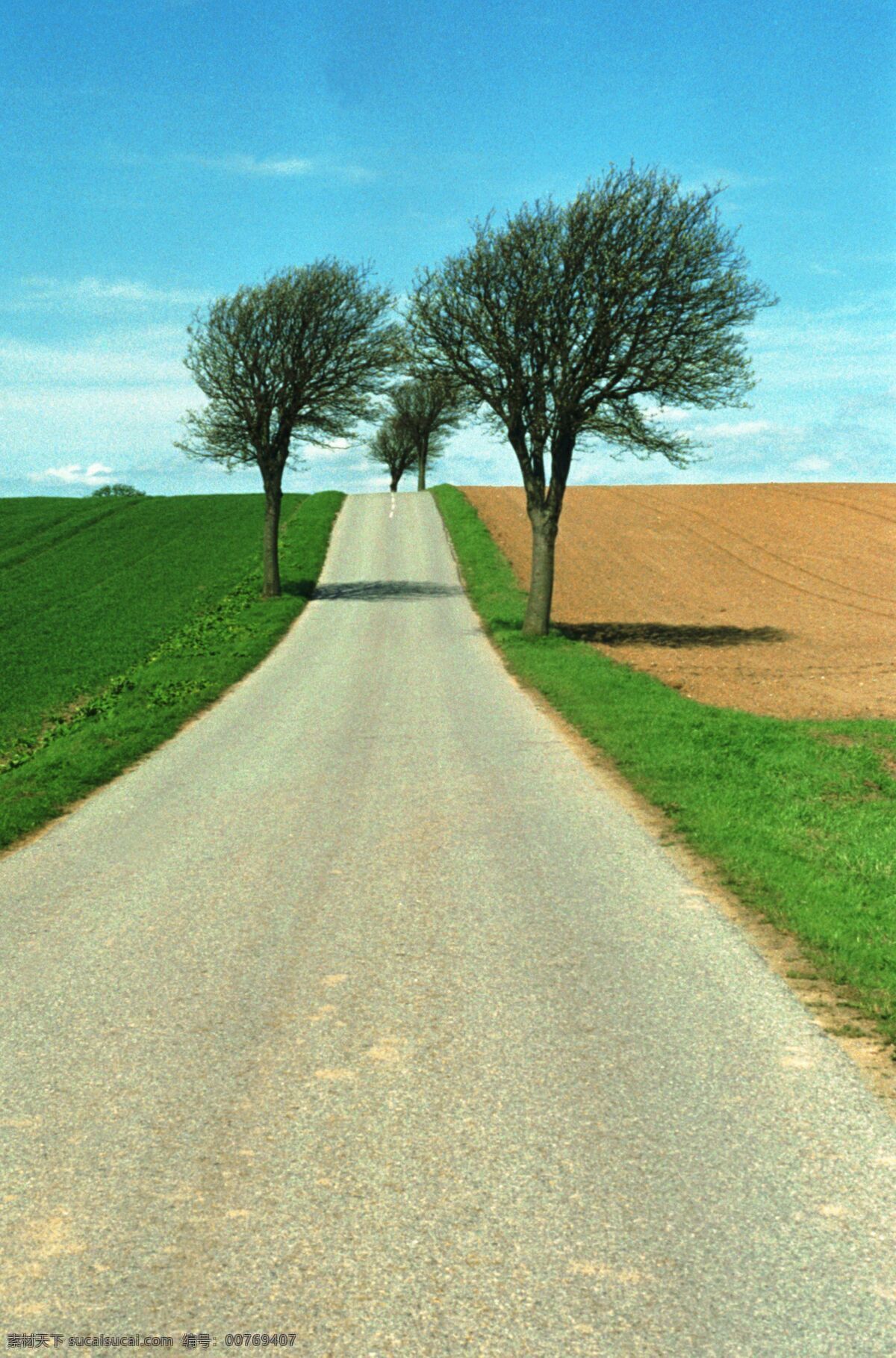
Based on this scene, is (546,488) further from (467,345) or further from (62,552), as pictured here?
(62,552)

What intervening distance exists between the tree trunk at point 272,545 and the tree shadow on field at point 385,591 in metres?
1.92

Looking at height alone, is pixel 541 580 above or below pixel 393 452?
below

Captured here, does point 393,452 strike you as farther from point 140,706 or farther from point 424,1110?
point 424,1110

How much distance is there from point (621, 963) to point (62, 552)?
56.7 m

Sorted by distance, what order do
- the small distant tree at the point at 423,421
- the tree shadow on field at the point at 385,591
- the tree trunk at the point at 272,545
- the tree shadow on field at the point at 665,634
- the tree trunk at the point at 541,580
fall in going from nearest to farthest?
the tree trunk at the point at 541,580 < the tree shadow on field at the point at 665,634 < the tree trunk at the point at 272,545 < the tree shadow on field at the point at 385,591 < the small distant tree at the point at 423,421

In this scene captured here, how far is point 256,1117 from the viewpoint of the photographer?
5.29m

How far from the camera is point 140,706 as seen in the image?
20.6 metres

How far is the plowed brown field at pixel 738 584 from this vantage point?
2428cm

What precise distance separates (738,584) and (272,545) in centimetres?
1884

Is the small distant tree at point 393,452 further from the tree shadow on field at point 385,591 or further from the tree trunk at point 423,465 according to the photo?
the tree shadow on field at point 385,591

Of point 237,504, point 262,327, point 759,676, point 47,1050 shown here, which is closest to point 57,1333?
point 47,1050

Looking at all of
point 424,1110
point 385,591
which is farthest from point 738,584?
point 424,1110

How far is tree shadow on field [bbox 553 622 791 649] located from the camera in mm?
30375

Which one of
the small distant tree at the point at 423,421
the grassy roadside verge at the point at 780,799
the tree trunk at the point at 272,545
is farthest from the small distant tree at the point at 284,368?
Result: the small distant tree at the point at 423,421
